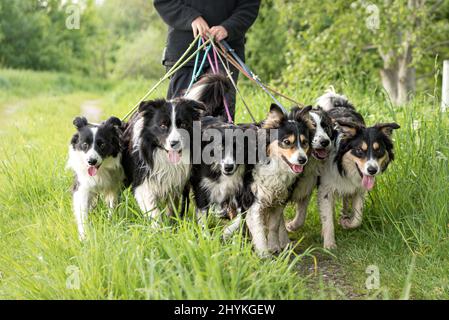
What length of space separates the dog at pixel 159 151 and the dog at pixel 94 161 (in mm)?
155

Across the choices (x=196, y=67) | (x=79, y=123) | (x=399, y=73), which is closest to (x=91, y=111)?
(x=399, y=73)

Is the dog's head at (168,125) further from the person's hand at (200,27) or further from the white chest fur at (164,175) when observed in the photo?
the person's hand at (200,27)

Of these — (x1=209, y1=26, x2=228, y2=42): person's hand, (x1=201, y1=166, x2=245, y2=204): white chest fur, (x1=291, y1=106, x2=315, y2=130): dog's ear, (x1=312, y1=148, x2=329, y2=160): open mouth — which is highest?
(x1=209, y1=26, x2=228, y2=42): person's hand

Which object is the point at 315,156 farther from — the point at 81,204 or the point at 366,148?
the point at 81,204

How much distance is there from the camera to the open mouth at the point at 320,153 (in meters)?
4.57

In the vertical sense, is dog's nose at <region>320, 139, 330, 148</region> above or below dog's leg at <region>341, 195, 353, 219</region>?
above

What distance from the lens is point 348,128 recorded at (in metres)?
4.58

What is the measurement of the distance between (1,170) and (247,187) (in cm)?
331

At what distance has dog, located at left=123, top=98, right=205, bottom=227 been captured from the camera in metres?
4.45

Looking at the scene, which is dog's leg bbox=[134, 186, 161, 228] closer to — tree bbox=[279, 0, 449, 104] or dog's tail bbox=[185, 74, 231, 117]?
dog's tail bbox=[185, 74, 231, 117]

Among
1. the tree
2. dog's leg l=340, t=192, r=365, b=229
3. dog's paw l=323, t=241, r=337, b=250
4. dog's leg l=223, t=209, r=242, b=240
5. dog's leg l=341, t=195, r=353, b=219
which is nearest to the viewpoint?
dog's leg l=223, t=209, r=242, b=240

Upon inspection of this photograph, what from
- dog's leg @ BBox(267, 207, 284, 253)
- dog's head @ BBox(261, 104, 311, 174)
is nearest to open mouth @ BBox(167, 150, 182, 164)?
dog's head @ BBox(261, 104, 311, 174)

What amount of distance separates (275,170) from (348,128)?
747mm

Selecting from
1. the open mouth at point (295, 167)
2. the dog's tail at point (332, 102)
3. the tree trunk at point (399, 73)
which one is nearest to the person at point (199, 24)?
the dog's tail at point (332, 102)
